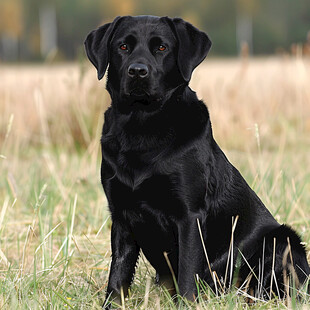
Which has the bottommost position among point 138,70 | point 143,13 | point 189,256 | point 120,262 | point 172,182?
point 120,262

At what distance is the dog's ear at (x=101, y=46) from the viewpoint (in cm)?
276

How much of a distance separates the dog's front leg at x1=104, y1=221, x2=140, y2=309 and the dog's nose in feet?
2.34

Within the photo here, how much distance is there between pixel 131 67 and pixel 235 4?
49335 millimetres

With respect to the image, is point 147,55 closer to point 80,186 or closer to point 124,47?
point 124,47

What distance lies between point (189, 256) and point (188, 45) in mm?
945

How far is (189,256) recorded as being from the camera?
2.54 meters

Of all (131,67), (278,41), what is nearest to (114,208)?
(131,67)

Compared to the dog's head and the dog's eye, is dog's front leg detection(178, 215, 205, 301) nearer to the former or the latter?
the dog's head

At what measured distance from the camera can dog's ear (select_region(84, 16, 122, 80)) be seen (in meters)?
2.76

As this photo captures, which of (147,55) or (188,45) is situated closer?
(147,55)

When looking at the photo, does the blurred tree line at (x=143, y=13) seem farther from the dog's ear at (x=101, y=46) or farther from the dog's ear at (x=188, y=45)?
the dog's ear at (x=188, y=45)

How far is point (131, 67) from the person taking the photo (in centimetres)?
252

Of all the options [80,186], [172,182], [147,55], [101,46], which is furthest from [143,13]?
[172,182]

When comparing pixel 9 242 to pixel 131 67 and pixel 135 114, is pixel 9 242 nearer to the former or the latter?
pixel 135 114
